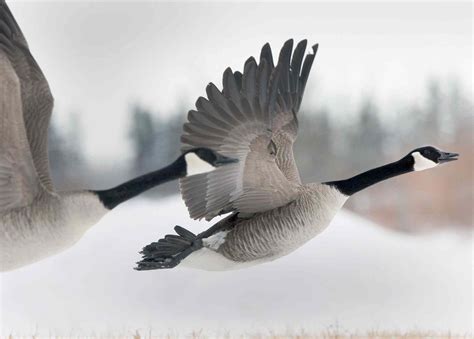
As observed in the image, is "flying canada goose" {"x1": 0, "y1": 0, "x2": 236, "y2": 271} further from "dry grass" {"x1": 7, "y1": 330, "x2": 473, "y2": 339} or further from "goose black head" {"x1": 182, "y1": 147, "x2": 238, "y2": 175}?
"dry grass" {"x1": 7, "y1": 330, "x2": 473, "y2": 339}

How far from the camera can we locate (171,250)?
2.82 m

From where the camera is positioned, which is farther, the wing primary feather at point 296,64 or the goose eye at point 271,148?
the wing primary feather at point 296,64

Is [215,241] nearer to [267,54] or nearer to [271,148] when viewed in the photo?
[271,148]

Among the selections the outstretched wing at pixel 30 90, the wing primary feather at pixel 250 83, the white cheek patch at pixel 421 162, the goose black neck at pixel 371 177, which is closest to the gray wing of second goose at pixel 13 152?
the outstretched wing at pixel 30 90

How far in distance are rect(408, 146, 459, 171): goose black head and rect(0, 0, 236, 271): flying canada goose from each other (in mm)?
854

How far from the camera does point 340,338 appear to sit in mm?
3768

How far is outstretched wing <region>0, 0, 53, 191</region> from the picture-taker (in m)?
2.77

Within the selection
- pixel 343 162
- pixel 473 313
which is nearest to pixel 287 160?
pixel 343 162

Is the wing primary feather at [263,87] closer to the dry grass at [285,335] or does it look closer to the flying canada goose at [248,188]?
the flying canada goose at [248,188]

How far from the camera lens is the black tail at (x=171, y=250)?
278 cm

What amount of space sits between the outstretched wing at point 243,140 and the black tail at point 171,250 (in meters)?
0.13

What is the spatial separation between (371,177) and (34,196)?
131 cm

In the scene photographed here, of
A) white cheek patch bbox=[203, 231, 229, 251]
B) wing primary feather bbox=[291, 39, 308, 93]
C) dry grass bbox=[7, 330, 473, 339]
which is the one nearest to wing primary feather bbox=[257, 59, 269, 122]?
wing primary feather bbox=[291, 39, 308, 93]

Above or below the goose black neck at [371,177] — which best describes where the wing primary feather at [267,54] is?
above
